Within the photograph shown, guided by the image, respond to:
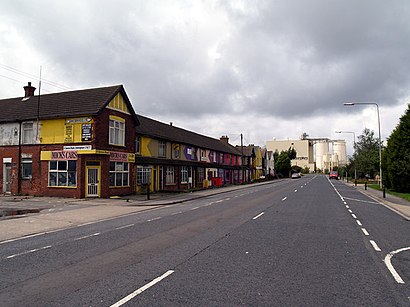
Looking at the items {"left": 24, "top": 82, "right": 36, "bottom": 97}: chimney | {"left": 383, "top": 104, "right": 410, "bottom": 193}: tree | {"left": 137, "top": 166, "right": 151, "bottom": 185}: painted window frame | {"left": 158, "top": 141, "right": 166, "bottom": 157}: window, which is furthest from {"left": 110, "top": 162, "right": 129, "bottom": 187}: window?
{"left": 383, "top": 104, "right": 410, "bottom": 193}: tree

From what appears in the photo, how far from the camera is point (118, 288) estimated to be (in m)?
5.56

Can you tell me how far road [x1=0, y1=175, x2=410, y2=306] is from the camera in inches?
205

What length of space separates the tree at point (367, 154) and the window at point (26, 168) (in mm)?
41442

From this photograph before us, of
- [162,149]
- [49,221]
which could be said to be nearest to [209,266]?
[49,221]

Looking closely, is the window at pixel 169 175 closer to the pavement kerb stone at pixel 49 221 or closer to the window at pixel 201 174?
the window at pixel 201 174

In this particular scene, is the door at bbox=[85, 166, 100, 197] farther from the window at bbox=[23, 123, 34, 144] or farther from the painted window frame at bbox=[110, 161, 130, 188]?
the window at bbox=[23, 123, 34, 144]

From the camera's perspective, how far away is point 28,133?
2612 centimetres

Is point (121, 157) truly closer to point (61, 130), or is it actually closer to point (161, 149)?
point (61, 130)

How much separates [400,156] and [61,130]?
95.4 ft

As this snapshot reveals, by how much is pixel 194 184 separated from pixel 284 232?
→ 30.5 m

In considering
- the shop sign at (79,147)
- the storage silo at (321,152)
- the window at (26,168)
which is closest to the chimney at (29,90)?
the window at (26,168)

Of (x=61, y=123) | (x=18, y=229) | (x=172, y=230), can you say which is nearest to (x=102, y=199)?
(x=61, y=123)

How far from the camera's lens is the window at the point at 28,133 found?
85.1 feet

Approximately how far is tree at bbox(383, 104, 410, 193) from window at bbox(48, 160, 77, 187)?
26690 millimetres
